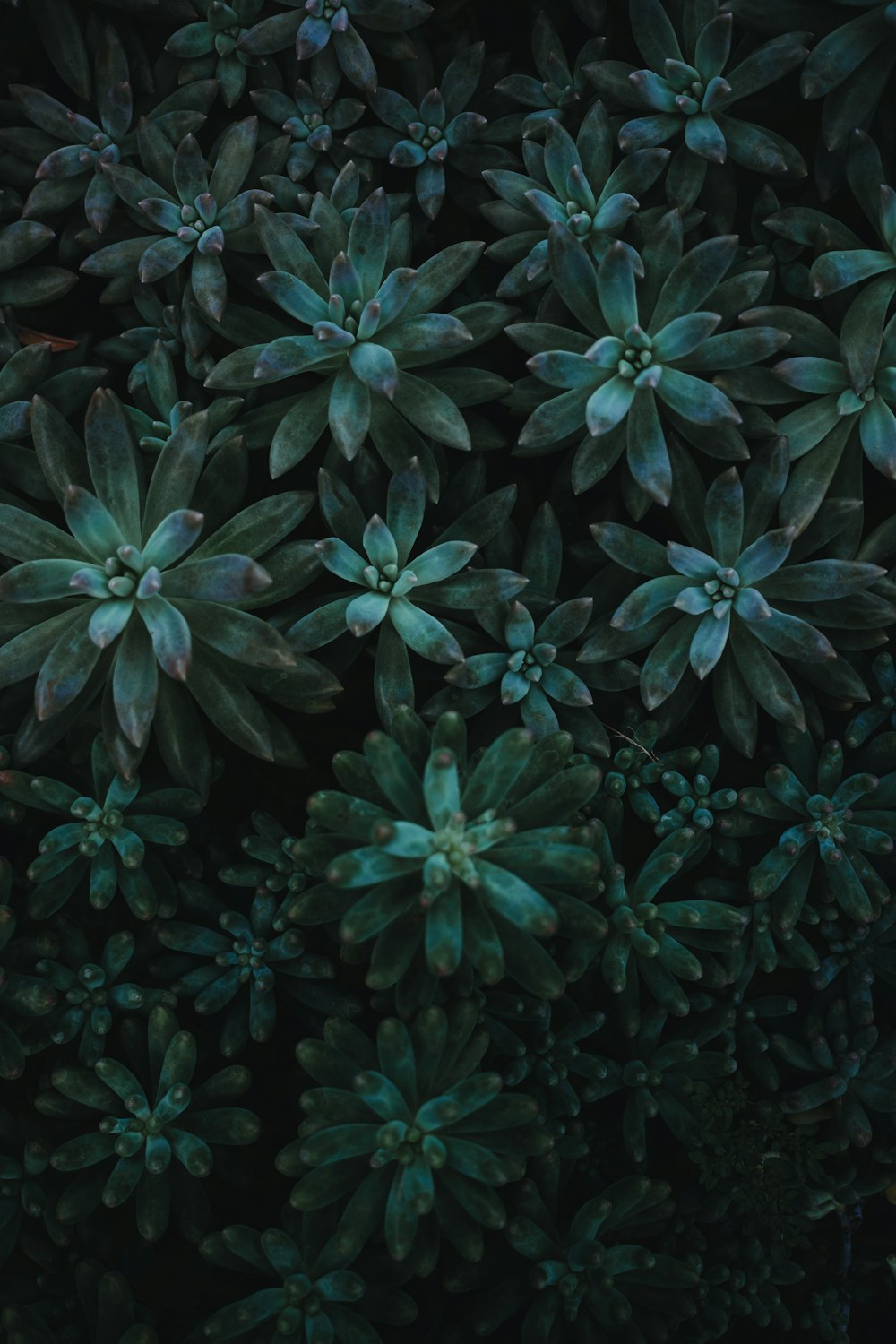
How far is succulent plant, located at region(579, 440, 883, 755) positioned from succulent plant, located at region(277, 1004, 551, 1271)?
889 millimetres

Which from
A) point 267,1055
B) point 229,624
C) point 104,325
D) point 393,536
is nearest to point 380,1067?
point 267,1055

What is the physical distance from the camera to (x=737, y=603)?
2.40 meters

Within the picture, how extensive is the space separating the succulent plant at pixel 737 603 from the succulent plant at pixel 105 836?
3.41ft

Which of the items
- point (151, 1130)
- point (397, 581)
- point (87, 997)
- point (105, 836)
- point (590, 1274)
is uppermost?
point (397, 581)

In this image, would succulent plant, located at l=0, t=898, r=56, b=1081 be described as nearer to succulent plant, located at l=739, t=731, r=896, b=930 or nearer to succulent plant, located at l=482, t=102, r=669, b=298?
succulent plant, located at l=739, t=731, r=896, b=930

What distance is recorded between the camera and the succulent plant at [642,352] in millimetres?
2316

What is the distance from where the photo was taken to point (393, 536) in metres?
2.41

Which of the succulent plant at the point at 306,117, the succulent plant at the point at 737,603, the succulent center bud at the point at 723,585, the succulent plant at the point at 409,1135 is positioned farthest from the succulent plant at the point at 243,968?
the succulent plant at the point at 306,117

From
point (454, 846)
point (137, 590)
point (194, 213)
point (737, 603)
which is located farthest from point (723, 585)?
point (194, 213)

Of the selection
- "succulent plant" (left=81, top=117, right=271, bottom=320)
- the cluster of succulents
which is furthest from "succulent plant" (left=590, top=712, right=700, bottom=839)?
"succulent plant" (left=81, top=117, right=271, bottom=320)

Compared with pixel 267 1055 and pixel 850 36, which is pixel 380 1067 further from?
pixel 850 36

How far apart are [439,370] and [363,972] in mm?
1487

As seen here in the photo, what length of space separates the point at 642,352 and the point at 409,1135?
1.74 meters

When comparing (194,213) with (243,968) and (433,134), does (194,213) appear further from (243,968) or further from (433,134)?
(243,968)
